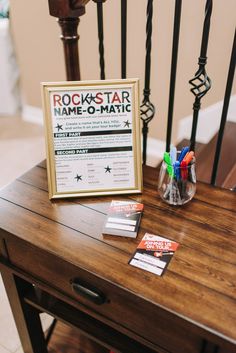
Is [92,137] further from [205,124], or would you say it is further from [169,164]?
[205,124]

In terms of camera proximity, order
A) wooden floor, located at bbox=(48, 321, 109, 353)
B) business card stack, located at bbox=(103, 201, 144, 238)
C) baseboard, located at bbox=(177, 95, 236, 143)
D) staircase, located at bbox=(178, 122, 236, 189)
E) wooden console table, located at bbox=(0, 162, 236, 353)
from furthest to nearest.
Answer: baseboard, located at bbox=(177, 95, 236, 143), staircase, located at bbox=(178, 122, 236, 189), wooden floor, located at bbox=(48, 321, 109, 353), business card stack, located at bbox=(103, 201, 144, 238), wooden console table, located at bbox=(0, 162, 236, 353)

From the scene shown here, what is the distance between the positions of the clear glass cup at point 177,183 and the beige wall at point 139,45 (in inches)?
52.3

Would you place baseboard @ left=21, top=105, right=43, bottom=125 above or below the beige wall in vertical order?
below

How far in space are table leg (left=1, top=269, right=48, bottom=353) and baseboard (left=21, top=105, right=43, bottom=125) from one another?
7.18 feet

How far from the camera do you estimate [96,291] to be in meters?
0.74

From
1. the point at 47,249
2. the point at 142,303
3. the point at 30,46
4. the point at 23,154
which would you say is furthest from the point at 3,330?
the point at 30,46

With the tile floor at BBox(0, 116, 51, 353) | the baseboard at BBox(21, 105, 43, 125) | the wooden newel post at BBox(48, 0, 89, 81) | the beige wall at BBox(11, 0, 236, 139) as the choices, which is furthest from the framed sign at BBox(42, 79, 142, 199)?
the baseboard at BBox(21, 105, 43, 125)

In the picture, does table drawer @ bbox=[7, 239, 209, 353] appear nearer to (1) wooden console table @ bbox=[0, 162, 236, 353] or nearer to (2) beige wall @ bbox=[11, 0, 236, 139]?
(1) wooden console table @ bbox=[0, 162, 236, 353]

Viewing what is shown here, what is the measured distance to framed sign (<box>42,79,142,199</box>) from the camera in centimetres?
86

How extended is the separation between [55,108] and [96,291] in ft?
1.50

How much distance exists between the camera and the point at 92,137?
89 cm

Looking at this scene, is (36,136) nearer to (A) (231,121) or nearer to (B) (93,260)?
(A) (231,121)

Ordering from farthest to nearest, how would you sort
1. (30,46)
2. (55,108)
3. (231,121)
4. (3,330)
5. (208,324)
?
(30,46) < (231,121) < (3,330) < (55,108) < (208,324)

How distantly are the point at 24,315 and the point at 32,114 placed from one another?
90.4 inches
